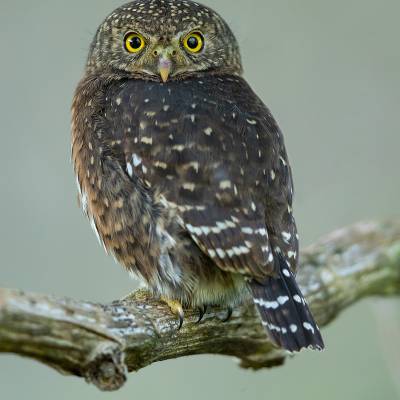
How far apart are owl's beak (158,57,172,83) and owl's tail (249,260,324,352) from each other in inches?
47.0

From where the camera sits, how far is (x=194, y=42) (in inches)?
185

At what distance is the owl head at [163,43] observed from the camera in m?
4.50

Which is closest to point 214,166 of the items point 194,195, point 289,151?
point 194,195

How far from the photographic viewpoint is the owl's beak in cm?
434

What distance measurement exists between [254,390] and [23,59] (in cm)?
267

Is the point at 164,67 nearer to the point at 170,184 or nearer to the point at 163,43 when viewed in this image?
the point at 163,43

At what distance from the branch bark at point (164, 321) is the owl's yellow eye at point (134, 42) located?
4.25 feet

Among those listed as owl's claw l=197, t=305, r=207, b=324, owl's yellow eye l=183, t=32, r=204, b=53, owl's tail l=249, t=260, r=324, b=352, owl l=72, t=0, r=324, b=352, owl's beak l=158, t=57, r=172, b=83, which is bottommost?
owl's tail l=249, t=260, r=324, b=352

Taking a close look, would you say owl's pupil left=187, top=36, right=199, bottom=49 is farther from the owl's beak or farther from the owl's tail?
the owl's tail

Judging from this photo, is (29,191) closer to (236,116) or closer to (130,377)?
(130,377)

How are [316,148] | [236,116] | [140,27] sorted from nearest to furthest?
[236,116] < [140,27] < [316,148]

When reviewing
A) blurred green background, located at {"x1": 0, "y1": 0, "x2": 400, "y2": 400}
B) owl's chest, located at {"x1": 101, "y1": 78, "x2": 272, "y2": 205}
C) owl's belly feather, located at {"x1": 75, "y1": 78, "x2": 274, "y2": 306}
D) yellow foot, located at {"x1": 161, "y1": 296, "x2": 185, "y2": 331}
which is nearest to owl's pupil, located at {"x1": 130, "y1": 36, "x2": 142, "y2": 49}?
owl's chest, located at {"x1": 101, "y1": 78, "x2": 272, "y2": 205}

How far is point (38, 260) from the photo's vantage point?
216 inches

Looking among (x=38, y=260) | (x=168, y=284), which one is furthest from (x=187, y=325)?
(x=38, y=260)
